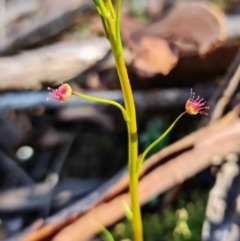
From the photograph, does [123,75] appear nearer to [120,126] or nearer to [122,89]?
[122,89]

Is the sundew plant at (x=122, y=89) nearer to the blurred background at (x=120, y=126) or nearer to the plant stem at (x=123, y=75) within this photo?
the plant stem at (x=123, y=75)

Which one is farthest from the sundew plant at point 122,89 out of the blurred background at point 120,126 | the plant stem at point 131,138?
the blurred background at point 120,126

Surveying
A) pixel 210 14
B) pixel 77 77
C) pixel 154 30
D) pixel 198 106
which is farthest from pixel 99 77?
pixel 198 106

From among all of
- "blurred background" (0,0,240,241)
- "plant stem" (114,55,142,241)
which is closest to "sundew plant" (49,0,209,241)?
"plant stem" (114,55,142,241)

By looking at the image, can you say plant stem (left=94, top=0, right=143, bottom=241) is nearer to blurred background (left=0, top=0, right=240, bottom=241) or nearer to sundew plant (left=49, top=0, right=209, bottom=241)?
sundew plant (left=49, top=0, right=209, bottom=241)

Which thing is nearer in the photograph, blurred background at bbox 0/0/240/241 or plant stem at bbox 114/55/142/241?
plant stem at bbox 114/55/142/241

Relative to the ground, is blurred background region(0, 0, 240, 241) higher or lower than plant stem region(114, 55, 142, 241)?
lower

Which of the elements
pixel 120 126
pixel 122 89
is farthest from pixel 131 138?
pixel 120 126

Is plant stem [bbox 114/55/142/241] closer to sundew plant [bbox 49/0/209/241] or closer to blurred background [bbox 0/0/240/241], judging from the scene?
sundew plant [bbox 49/0/209/241]

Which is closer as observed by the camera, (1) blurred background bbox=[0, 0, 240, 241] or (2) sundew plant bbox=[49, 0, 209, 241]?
(2) sundew plant bbox=[49, 0, 209, 241]

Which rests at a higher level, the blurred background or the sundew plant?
the sundew plant
